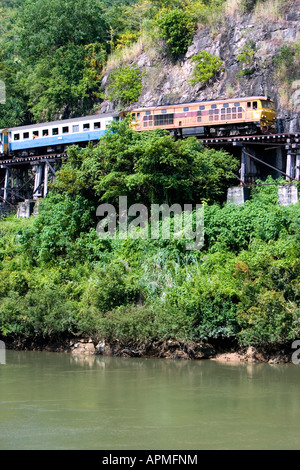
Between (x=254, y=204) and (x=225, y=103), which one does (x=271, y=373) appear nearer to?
(x=254, y=204)

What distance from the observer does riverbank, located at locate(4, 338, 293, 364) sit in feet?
66.7

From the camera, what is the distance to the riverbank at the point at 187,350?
20.3 m

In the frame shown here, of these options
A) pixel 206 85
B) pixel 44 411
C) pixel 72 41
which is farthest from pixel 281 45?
pixel 44 411

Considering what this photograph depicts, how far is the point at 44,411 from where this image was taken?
614 inches

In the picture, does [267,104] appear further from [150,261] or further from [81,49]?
[81,49]

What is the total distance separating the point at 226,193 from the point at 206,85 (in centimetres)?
883

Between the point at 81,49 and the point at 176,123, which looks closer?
the point at 176,123

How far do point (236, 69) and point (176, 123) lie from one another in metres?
5.05

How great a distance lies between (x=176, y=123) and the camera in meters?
32.4

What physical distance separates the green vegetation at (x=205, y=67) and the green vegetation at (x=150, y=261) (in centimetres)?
798

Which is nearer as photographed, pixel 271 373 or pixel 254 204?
pixel 271 373
